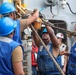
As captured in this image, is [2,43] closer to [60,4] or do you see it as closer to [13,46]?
[13,46]

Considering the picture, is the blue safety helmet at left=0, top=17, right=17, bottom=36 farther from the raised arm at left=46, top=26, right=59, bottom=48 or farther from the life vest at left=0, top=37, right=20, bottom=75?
the raised arm at left=46, top=26, right=59, bottom=48

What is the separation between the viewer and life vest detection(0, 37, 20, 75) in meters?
2.75

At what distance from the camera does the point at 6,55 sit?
9.07 feet

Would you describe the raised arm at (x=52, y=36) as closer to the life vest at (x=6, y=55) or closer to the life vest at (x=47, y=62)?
the life vest at (x=47, y=62)

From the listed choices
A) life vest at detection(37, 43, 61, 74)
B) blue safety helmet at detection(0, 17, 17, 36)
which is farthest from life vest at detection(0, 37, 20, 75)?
life vest at detection(37, 43, 61, 74)

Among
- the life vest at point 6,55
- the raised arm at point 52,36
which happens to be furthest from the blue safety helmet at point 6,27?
the raised arm at point 52,36

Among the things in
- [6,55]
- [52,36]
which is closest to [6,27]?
[6,55]

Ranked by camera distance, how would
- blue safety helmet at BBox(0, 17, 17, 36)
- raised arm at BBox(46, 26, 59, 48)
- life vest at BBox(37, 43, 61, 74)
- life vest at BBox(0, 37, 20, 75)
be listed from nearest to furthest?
life vest at BBox(0, 37, 20, 75)
blue safety helmet at BBox(0, 17, 17, 36)
raised arm at BBox(46, 26, 59, 48)
life vest at BBox(37, 43, 61, 74)

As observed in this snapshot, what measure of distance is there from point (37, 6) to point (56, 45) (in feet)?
6.94

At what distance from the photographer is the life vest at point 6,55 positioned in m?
2.75

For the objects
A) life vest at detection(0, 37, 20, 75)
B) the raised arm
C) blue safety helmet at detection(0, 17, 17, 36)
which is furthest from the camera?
the raised arm

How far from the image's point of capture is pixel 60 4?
6.09 m

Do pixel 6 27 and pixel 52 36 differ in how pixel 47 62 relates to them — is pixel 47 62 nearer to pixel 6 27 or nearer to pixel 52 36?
pixel 52 36

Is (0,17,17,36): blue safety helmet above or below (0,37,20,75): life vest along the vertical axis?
above
